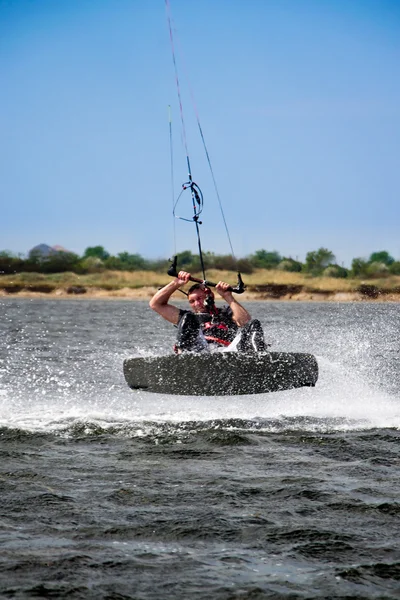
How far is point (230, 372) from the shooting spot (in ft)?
37.9

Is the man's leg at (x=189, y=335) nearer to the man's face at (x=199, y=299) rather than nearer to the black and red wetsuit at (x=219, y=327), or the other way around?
the black and red wetsuit at (x=219, y=327)

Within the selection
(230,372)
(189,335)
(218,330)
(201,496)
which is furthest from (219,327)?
(201,496)

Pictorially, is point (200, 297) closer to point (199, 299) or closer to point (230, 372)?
point (199, 299)

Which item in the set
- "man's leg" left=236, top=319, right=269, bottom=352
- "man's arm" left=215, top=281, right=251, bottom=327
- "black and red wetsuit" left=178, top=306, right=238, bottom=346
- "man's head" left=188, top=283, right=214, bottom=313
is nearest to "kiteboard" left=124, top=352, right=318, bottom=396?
"man's leg" left=236, top=319, right=269, bottom=352

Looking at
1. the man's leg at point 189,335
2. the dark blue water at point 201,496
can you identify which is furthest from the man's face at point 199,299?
the dark blue water at point 201,496

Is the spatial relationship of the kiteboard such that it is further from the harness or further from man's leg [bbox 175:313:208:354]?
the harness

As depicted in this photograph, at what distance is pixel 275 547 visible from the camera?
6152mm

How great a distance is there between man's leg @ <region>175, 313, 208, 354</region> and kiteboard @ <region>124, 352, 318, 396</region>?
0.51 m

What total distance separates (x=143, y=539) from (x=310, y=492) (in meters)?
1.92

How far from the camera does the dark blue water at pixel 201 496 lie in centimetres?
558

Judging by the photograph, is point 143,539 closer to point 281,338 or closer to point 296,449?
point 296,449

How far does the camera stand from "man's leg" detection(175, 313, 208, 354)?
12141 mm

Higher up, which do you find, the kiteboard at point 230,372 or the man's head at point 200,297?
the man's head at point 200,297

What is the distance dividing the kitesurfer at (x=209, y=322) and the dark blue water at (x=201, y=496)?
38.9 inches
